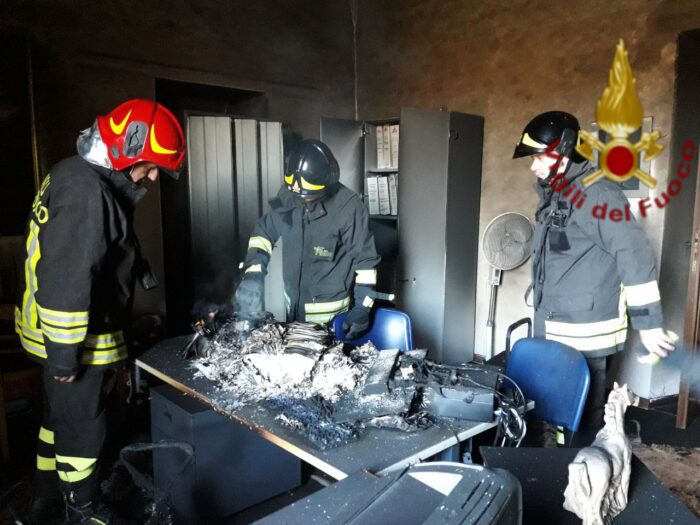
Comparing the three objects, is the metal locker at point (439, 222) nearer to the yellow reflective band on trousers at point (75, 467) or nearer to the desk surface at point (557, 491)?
the yellow reflective band on trousers at point (75, 467)

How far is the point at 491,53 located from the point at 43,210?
3.56 meters

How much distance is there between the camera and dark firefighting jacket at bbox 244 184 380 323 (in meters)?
3.21

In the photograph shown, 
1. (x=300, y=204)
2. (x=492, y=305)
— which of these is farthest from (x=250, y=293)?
(x=492, y=305)

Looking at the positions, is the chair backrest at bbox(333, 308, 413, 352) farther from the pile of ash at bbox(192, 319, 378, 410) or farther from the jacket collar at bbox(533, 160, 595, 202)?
the jacket collar at bbox(533, 160, 595, 202)

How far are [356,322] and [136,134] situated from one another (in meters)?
1.50

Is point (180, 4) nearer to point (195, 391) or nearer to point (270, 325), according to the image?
point (270, 325)

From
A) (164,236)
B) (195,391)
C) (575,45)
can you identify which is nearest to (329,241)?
(195,391)

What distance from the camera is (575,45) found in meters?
3.79

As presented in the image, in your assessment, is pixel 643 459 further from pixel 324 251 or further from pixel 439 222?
pixel 324 251

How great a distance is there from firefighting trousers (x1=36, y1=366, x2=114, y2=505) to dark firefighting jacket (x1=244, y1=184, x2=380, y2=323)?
116 centimetres

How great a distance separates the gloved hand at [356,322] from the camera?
297 centimetres

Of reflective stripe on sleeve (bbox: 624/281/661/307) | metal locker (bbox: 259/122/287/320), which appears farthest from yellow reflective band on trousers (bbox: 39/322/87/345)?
metal locker (bbox: 259/122/287/320)

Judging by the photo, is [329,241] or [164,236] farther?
[164,236]

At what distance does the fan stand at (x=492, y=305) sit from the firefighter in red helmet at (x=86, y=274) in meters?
2.88
